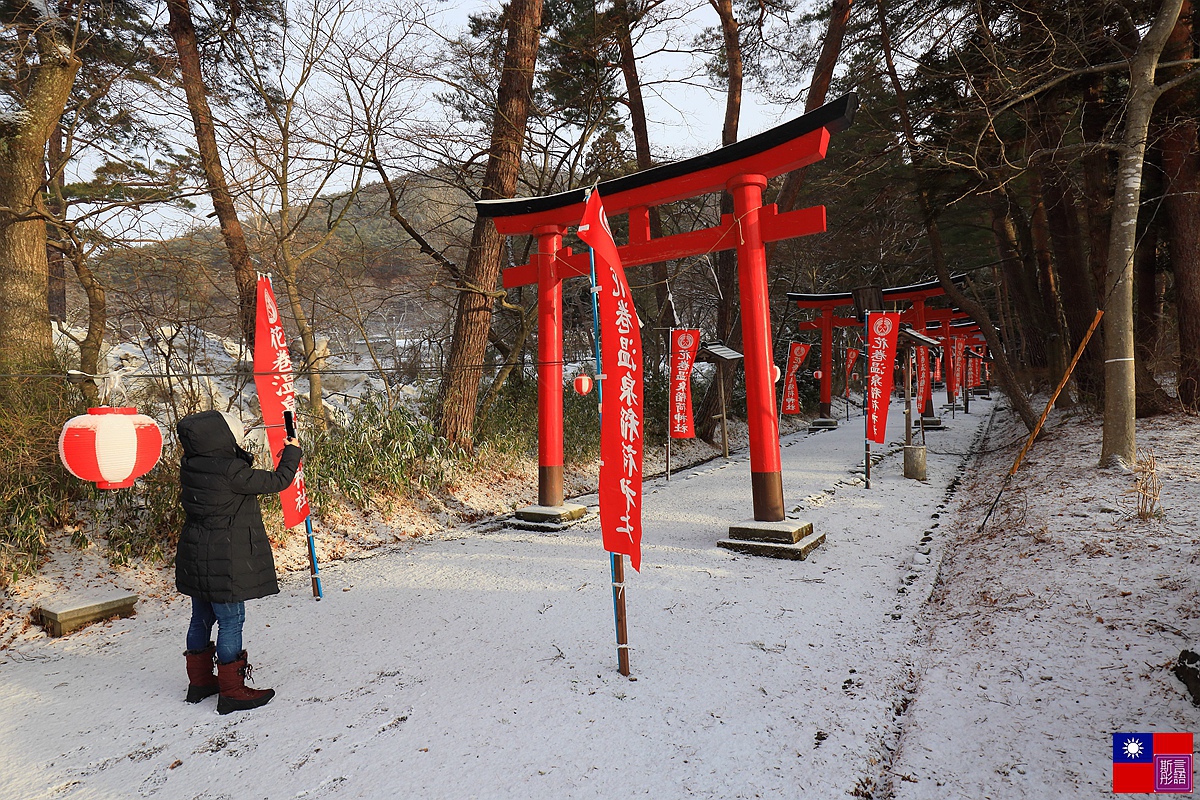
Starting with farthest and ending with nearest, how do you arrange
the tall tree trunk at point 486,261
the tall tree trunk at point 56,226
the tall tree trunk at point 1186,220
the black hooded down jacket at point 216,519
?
the tall tree trunk at point 486,261
the tall tree trunk at point 1186,220
the tall tree trunk at point 56,226
the black hooded down jacket at point 216,519

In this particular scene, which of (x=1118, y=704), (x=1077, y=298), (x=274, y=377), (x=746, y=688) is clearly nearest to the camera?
(x=1118, y=704)

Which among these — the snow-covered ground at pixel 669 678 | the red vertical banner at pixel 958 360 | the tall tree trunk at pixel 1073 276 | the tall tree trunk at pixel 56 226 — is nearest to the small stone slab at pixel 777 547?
the snow-covered ground at pixel 669 678

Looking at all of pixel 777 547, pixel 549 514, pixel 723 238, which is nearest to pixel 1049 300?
pixel 723 238

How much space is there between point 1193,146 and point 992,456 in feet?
17.6

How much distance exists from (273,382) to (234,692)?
7.08 ft

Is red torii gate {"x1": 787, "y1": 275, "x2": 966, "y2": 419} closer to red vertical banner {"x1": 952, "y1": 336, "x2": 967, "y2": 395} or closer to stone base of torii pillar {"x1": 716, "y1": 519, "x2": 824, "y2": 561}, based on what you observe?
red vertical banner {"x1": 952, "y1": 336, "x2": 967, "y2": 395}

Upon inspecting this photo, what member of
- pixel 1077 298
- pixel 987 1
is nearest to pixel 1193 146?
pixel 1077 298

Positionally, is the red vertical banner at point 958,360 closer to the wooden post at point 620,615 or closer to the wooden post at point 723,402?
the wooden post at point 723,402

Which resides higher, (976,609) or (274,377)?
(274,377)

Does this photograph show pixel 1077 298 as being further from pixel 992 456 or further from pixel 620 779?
pixel 620 779

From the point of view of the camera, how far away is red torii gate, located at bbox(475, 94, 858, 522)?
17.6ft

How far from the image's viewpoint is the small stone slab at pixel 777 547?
5289mm

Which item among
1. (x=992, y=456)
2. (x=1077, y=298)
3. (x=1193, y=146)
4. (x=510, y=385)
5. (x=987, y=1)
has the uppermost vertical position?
(x=987, y=1)

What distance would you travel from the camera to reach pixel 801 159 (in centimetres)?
538
